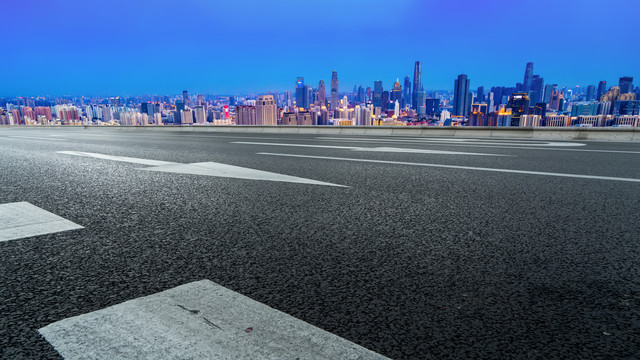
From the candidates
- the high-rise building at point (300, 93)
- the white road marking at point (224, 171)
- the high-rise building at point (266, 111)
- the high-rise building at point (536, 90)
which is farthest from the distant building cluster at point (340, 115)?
the high-rise building at point (300, 93)

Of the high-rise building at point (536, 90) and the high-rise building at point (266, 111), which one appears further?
the high-rise building at point (536, 90)

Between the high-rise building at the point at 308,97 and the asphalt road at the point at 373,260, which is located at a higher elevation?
the high-rise building at the point at 308,97

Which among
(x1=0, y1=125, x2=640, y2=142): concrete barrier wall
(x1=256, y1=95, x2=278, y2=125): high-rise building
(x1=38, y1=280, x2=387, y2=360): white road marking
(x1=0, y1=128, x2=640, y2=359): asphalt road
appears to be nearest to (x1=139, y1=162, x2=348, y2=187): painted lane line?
(x1=0, y1=128, x2=640, y2=359): asphalt road

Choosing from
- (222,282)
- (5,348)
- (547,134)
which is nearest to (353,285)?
(222,282)

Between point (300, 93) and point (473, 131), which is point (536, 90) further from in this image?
point (473, 131)

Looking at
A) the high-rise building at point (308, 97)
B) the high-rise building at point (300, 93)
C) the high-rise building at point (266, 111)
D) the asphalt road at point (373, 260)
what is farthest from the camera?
the high-rise building at point (308, 97)

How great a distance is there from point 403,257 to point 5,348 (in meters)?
1.39

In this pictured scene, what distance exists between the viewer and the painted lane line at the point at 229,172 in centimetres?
382

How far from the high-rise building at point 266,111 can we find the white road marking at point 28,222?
84.5ft

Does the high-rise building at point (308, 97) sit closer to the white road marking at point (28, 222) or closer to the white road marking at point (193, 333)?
the white road marking at point (28, 222)

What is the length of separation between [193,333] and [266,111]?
101 feet

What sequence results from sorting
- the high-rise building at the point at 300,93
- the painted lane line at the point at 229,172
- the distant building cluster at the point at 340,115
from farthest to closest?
the high-rise building at the point at 300,93 < the distant building cluster at the point at 340,115 < the painted lane line at the point at 229,172

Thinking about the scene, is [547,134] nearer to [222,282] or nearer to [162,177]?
[162,177]

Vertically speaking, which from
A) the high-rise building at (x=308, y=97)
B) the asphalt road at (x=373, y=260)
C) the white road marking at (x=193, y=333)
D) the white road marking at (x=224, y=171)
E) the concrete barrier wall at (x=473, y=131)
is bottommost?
the concrete barrier wall at (x=473, y=131)
